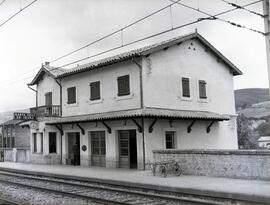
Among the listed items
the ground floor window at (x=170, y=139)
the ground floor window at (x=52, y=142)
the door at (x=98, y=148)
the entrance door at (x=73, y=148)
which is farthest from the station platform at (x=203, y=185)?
the ground floor window at (x=52, y=142)

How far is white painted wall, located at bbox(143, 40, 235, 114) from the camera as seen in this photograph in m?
20.7

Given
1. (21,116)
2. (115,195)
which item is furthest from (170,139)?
(21,116)

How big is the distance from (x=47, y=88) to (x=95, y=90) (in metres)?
6.50

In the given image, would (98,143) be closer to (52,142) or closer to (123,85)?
(123,85)

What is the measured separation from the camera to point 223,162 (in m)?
14.9

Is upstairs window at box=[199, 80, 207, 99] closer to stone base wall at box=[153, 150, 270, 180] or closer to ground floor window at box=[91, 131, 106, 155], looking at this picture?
ground floor window at box=[91, 131, 106, 155]

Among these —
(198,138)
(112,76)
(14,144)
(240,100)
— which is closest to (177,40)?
(112,76)

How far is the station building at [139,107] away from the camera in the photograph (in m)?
20.3

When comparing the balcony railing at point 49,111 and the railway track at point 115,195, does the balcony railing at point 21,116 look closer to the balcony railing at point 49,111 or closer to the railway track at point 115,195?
the balcony railing at point 49,111

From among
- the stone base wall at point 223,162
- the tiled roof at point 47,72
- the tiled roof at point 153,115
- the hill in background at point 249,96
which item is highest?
the hill in background at point 249,96

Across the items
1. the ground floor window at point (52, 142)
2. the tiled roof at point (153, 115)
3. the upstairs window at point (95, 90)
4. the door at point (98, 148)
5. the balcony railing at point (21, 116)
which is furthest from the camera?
the balcony railing at point (21, 116)

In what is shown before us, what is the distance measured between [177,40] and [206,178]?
9425 mm

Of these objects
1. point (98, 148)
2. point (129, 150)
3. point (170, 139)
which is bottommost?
point (129, 150)

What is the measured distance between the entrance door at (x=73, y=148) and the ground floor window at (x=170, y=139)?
683 cm
